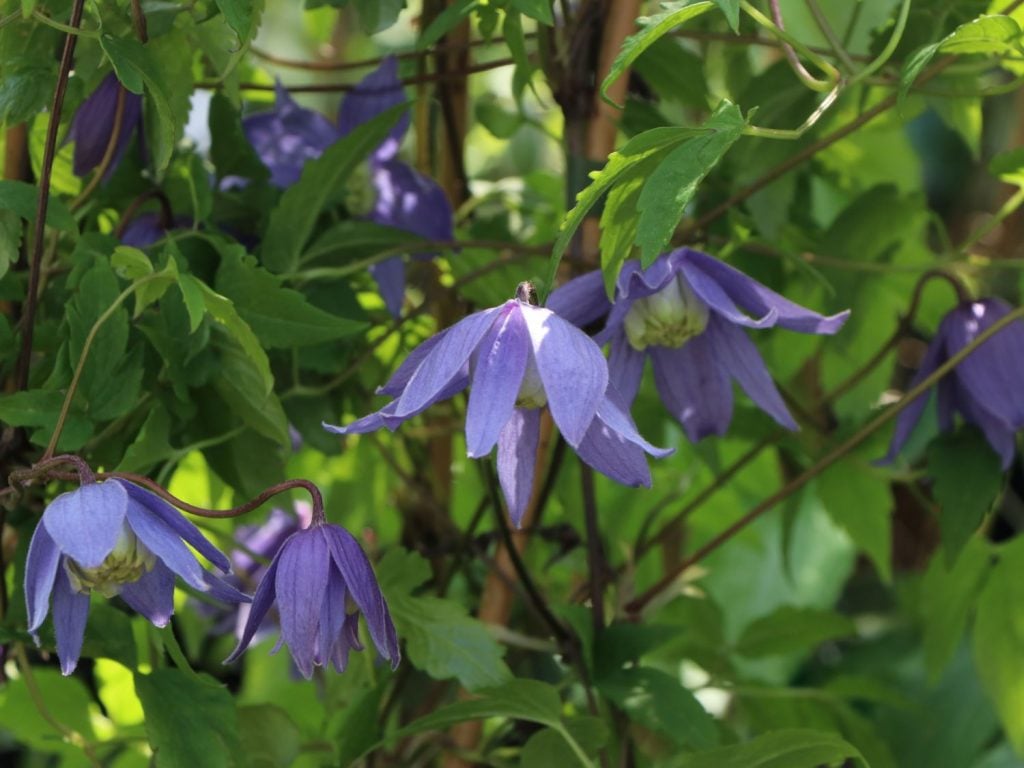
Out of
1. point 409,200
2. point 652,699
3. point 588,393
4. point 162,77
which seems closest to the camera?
point 588,393

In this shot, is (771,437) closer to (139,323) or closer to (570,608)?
(570,608)

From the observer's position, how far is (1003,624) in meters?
0.98

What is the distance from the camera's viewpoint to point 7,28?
0.68 meters

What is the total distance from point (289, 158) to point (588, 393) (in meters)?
0.39

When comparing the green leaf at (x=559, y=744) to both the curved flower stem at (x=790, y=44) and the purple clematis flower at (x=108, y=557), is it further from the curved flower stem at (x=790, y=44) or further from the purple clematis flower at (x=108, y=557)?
the curved flower stem at (x=790, y=44)

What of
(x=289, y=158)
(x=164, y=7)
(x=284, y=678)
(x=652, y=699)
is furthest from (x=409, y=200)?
(x=284, y=678)

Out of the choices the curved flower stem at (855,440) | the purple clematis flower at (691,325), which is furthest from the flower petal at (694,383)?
the curved flower stem at (855,440)

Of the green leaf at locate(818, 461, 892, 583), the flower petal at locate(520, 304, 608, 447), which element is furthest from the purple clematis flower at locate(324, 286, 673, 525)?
the green leaf at locate(818, 461, 892, 583)

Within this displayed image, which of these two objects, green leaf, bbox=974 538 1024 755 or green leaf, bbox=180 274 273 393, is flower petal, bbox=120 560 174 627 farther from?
green leaf, bbox=974 538 1024 755

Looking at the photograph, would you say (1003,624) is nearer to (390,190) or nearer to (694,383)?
(694,383)

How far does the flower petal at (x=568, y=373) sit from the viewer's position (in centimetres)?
54

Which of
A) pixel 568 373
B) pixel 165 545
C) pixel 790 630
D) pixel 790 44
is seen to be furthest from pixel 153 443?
pixel 790 630

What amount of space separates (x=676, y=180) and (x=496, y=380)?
11 centimetres

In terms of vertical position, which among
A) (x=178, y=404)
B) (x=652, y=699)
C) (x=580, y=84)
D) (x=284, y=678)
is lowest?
(x=284, y=678)
